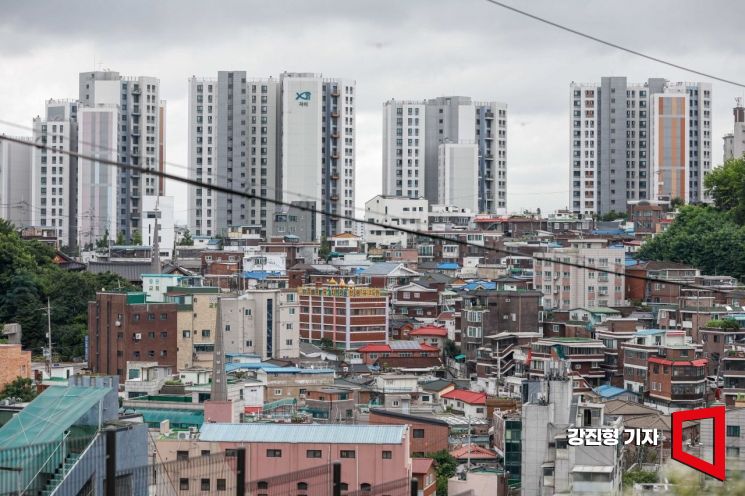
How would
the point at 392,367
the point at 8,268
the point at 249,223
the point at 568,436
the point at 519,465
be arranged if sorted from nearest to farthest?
1. the point at 568,436
2. the point at 519,465
3. the point at 392,367
4. the point at 8,268
5. the point at 249,223

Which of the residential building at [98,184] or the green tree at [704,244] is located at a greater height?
the residential building at [98,184]

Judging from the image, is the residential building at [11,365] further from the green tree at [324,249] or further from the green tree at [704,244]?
the green tree at [324,249]

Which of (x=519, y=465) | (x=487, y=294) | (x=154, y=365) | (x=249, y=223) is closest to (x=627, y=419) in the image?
(x=519, y=465)

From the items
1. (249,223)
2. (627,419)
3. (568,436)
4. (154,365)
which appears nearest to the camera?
(568,436)

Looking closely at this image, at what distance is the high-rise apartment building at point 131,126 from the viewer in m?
41.1

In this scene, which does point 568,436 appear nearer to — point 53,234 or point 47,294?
point 47,294

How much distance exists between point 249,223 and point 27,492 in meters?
36.5

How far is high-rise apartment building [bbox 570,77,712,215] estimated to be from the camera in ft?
139

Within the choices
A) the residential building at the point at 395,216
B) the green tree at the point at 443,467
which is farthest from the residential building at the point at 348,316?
the residential building at the point at 395,216

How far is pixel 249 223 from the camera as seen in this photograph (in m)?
42.0

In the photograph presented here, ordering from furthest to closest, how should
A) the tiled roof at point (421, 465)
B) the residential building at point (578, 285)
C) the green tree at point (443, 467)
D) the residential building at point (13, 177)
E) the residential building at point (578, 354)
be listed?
1. the residential building at point (13, 177)
2. the residential building at point (578, 285)
3. the residential building at point (578, 354)
4. the green tree at point (443, 467)
5. the tiled roof at point (421, 465)

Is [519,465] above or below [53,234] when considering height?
below

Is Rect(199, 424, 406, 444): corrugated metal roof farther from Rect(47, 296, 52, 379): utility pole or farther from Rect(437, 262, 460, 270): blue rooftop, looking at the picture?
Rect(437, 262, 460, 270): blue rooftop

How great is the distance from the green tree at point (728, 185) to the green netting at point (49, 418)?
2737 centimetres
